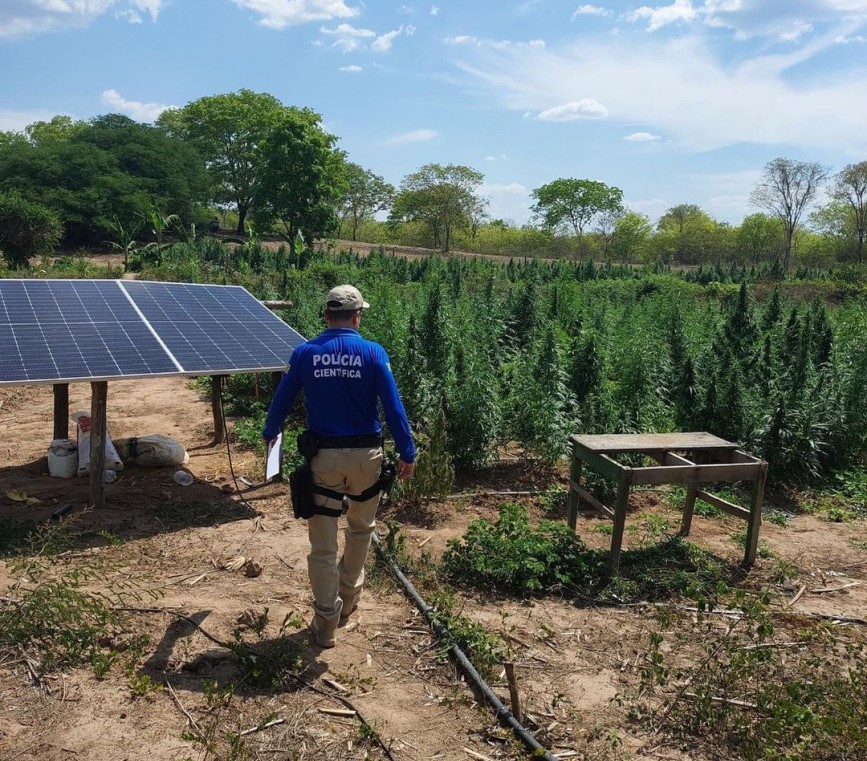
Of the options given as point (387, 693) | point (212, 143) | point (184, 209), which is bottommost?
point (387, 693)

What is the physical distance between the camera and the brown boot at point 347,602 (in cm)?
460

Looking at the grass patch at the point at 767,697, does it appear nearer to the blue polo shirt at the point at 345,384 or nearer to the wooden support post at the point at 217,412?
the blue polo shirt at the point at 345,384

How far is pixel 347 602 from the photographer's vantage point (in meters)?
4.64

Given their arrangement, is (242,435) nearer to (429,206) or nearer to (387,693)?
(387,693)

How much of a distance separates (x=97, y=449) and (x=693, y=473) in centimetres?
509

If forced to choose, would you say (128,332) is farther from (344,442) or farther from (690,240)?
(690,240)

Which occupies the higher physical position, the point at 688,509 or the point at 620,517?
the point at 620,517

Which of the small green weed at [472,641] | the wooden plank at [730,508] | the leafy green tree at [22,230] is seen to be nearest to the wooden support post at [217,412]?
the small green weed at [472,641]

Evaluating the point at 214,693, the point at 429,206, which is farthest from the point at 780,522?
the point at 429,206

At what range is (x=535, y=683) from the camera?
4023 millimetres

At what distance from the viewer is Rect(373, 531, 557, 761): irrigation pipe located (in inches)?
134

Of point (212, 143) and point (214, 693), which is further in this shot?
point (212, 143)

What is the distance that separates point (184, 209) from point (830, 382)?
39.8m

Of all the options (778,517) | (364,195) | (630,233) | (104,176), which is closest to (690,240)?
(630,233)
